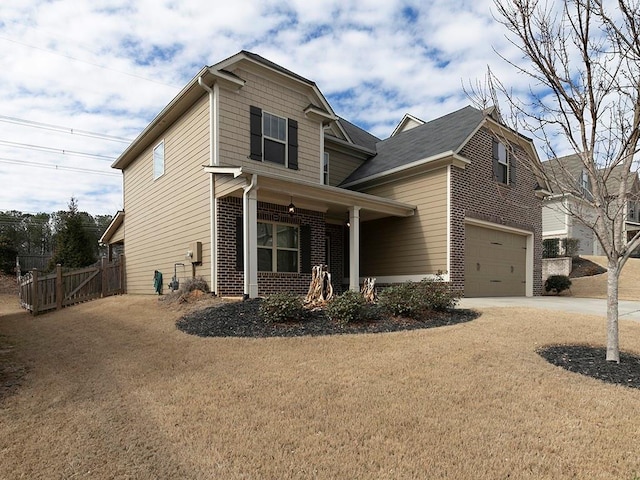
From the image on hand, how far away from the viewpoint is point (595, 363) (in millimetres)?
5016

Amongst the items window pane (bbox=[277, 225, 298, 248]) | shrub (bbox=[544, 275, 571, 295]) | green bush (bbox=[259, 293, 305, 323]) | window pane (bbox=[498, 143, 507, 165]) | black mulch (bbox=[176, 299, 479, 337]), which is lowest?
shrub (bbox=[544, 275, 571, 295])

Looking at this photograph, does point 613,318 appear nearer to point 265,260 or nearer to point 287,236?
point 265,260

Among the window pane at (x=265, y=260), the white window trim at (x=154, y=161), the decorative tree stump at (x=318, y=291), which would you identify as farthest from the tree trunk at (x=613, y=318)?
the white window trim at (x=154, y=161)

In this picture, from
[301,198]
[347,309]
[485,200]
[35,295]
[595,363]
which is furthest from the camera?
[485,200]

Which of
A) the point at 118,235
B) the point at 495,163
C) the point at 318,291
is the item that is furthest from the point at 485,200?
the point at 118,235


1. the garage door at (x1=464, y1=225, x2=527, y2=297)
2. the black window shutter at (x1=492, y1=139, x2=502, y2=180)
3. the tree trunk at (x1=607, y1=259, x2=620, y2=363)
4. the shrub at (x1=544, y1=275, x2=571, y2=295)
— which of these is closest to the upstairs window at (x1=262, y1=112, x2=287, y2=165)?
the garage door at (x1=464, y1=225, x2=527, y2=297)

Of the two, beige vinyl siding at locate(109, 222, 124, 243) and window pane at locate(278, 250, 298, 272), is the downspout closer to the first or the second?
window pane at locate(278, 250, 298, 272)

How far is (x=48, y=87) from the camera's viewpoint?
14.1 m

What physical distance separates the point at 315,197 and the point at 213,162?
271 cm

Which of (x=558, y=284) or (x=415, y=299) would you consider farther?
(x=558, y=284)

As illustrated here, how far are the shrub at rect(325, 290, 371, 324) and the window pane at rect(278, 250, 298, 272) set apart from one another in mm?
4354

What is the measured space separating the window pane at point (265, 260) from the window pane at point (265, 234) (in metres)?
0.16

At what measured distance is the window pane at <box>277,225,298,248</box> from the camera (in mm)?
11422

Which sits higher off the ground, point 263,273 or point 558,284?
point 263,273
